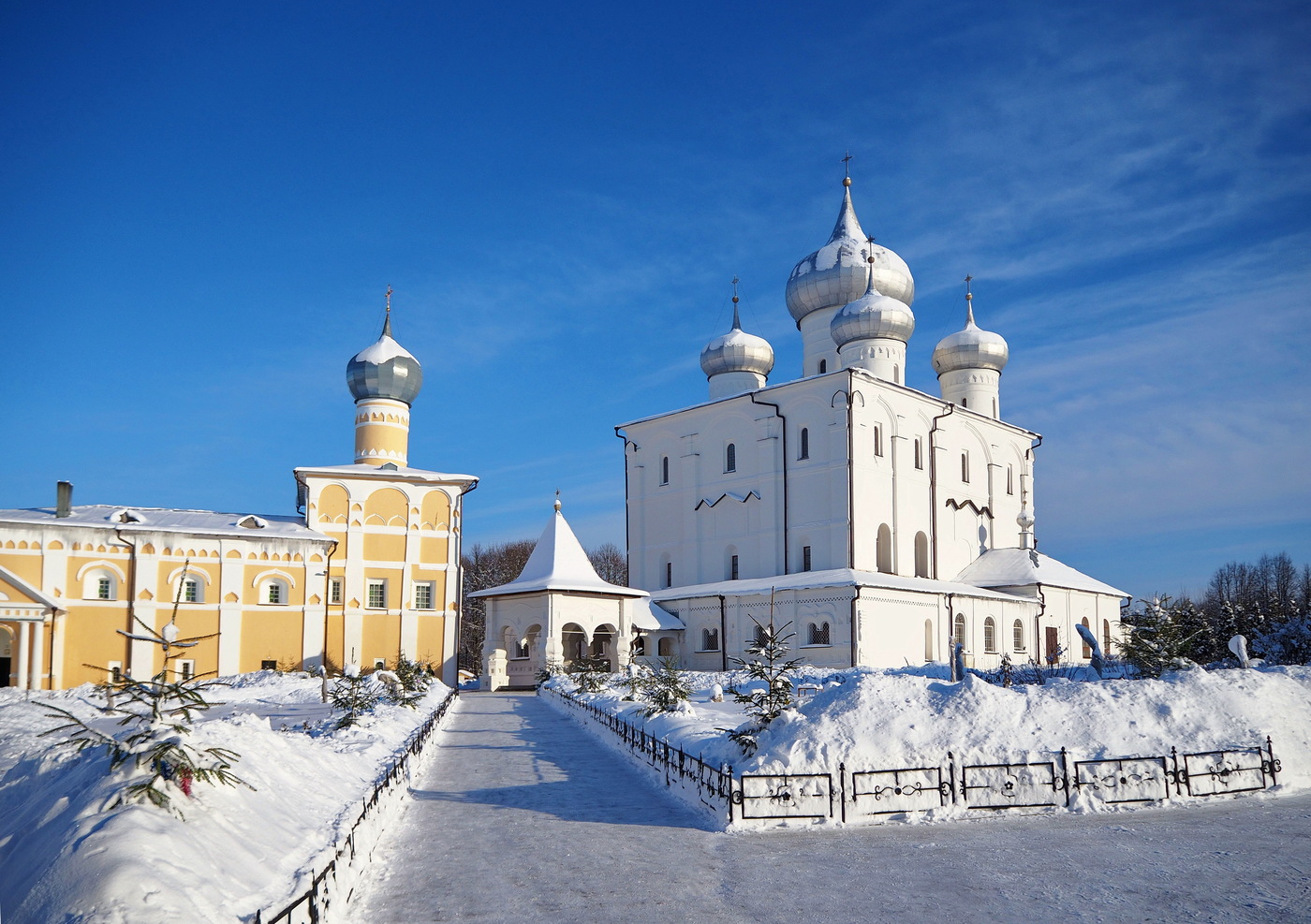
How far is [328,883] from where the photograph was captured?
638 centimetres

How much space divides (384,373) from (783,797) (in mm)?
29762

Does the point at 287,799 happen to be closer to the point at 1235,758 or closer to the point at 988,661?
the point at 1235,758

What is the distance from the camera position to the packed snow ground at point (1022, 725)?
1007 cm

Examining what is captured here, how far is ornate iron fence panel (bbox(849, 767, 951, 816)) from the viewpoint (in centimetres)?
950

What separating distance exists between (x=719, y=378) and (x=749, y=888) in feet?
115

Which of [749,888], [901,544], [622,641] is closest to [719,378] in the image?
[901,544]

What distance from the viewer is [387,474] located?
3456cm

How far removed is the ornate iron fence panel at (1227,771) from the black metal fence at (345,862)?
7.30m

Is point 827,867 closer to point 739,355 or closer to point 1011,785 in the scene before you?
point 1011,785

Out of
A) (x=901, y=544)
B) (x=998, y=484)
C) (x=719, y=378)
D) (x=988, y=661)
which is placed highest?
(x=719, y=378)

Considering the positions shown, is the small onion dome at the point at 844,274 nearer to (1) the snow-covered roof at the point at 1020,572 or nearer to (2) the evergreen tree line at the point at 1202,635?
(1) the snow-covered roof at the point at 1020,572

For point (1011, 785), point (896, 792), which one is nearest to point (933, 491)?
A: point (1011, 785)

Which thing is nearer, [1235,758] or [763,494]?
[1235,758]

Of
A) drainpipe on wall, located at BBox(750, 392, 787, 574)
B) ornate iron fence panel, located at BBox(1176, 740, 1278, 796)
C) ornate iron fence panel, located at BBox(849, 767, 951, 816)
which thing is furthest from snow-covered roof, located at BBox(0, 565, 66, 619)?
ornate iron fence panel, located at BBox(1176, 740, 1278, 796)
